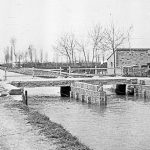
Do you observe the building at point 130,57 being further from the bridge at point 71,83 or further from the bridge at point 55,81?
the bridge at point 55,81

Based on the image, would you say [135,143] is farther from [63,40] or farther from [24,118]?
[63,40]

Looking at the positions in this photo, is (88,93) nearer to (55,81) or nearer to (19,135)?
(55,81)

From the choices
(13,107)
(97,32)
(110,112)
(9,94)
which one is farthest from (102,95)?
(97,32)

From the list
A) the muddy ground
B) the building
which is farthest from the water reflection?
the building

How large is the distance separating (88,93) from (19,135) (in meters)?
18.2

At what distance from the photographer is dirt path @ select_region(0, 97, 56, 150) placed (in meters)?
9.20

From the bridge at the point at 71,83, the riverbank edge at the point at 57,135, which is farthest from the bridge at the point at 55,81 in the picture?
the riverbank edge at the point at 57,135

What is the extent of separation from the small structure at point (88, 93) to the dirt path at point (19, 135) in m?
12.5

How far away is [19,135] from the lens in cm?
1048

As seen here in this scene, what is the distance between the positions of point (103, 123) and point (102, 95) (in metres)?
9.42

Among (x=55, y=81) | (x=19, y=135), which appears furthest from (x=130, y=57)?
(x=19, y=135)

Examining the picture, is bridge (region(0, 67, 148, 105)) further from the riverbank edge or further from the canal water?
the riverbank edge

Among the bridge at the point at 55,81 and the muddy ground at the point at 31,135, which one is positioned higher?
the bridge at the point at 55,81

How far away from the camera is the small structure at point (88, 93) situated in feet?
86.6
